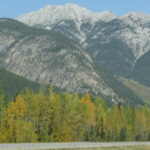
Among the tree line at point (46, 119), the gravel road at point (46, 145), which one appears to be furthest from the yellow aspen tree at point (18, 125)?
the gravel road at point (46, 145)

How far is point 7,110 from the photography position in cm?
14162

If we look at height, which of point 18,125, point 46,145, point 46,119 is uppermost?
point 46,119

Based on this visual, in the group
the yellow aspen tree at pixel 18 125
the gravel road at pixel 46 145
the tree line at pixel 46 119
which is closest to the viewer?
the gravel road at pixel 46 145

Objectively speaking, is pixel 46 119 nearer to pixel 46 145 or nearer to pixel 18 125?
pixel 18 125

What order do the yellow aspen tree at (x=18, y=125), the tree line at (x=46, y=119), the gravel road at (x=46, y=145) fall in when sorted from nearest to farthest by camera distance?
the gravel road at (x=46, y=145)
the yellow aspen tree at (x=18, y=125)
the tree line at (x=46, y=119)

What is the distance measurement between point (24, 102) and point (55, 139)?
15.5 metres

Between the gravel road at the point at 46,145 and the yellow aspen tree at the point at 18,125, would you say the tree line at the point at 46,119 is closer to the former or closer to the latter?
the yellow aspen tree at the point at 18,125

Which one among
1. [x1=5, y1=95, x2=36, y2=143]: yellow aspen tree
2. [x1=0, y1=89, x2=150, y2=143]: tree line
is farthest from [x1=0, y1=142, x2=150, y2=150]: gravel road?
[x1=5, y1=95, x2=36, y2=143]: yellow aspen tree

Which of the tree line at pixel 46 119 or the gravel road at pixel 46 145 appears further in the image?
the tree line at pixel 46 119

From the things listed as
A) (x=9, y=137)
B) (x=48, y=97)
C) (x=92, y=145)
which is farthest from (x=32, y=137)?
(x=92, y=145)

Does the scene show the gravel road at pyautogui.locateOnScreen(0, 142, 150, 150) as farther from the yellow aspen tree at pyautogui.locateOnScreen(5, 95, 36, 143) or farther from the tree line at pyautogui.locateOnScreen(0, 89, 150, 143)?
the yellow aspen tree at pyautogui.locateOnScreen(5, 95, 36, 143)

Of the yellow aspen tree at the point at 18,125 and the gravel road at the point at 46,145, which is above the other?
the yellow aspen tree at the point at 18,125

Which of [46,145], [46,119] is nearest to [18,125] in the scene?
[46,119]

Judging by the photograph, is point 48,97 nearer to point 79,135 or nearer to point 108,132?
point 79,135
